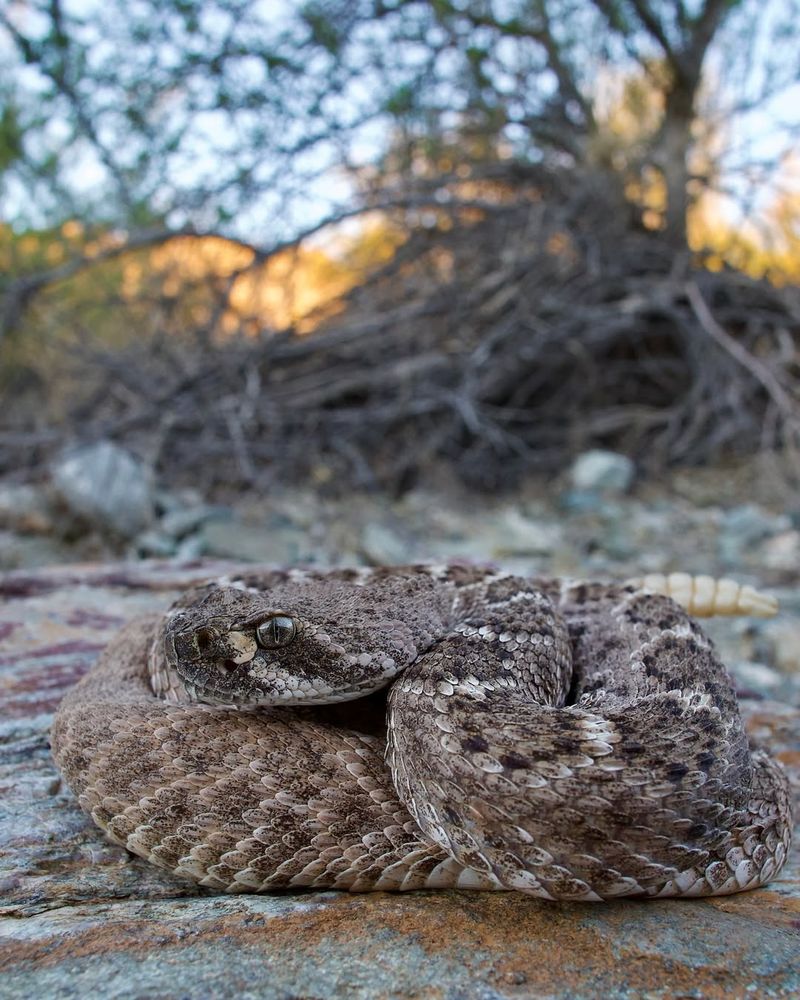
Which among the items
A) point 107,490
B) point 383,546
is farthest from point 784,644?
point 107,490

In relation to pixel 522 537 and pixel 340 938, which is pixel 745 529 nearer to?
pixel 522 537

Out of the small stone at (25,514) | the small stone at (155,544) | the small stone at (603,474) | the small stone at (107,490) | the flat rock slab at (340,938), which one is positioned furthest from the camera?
the small stone at (603,474)

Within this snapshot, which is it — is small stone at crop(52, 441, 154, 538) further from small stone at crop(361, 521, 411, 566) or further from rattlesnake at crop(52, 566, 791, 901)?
rattlesnake at crop(52, 566, 791, 901)

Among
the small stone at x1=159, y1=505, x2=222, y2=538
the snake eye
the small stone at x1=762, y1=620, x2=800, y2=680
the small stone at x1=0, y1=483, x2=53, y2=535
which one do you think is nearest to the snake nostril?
the snake eye

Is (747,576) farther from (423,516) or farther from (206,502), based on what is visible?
(206,502)

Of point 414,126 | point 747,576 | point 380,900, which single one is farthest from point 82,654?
point 414,126

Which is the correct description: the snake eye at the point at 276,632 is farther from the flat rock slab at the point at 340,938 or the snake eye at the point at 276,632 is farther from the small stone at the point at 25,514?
the small stone at the point at 25,514

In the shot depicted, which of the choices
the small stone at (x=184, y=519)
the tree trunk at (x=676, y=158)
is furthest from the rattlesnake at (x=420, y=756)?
the tree trunk at (x=676, y=158)
